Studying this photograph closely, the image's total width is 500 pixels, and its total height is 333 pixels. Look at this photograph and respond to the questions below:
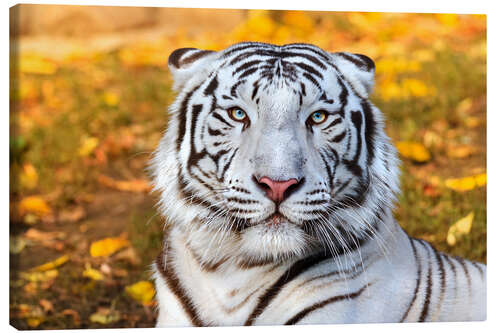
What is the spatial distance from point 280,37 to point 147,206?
119cm

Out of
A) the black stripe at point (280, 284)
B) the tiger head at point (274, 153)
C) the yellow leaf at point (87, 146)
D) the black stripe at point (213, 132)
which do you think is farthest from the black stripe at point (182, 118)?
the yellow leaf at point (87, 146)

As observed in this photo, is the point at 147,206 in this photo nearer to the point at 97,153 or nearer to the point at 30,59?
the point at 97,153

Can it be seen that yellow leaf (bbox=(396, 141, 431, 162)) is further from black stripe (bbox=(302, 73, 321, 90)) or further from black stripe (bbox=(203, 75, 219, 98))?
black stripe (bbox=(203, 75, 219, 98))

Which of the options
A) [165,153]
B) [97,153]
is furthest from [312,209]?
[97,153]

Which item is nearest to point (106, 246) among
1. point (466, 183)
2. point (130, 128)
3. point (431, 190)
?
point (130, 128)

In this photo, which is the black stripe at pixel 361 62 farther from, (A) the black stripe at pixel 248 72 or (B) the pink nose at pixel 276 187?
(B) the pink nose at pixel 276 187

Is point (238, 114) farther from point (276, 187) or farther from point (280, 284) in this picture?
point (280, 284)

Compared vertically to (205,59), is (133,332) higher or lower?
lower

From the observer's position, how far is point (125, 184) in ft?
12.5

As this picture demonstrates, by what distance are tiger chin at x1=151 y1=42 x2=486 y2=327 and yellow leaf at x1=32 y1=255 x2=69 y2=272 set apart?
872mm

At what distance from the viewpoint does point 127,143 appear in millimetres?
3984

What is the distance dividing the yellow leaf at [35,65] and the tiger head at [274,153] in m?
0.98

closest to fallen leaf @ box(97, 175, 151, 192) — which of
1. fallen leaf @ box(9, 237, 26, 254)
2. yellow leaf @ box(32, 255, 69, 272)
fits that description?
yellow leaf @ box(32, 255, 69, 272)

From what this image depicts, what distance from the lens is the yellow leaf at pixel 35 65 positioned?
Answer: 3.16 meters
